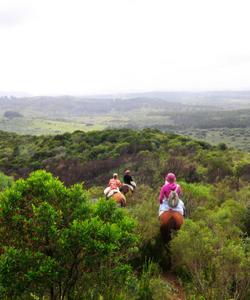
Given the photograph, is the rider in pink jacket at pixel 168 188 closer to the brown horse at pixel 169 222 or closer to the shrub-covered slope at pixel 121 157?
the brown horse at pixel 169 222

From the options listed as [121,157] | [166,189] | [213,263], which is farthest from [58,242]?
[121,157]

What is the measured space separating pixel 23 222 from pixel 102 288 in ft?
4.60

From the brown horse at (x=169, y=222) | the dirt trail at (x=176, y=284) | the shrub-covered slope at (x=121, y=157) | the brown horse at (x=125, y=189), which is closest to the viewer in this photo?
the dirt trail at (x=176, y=284)

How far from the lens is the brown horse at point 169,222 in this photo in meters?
9.59

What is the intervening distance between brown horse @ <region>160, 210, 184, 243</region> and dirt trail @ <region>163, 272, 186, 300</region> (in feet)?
2.96

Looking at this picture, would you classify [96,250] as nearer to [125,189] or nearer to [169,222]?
[169,222]

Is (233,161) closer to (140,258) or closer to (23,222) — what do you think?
(140,258)

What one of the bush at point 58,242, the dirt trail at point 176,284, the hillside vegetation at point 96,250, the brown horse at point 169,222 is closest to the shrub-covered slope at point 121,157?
the brown horse at point 169,222

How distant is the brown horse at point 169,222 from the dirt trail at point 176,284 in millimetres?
902

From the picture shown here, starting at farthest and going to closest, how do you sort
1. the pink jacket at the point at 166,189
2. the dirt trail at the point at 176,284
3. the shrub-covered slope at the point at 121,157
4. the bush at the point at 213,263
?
1. the shrub-covered slope at the point at 121,157
2. the pink jacket at the point at 166,189
3. the dirt trail at the point at 176,284
4. the bush at the point at 213,263

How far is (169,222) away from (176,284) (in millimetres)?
1564

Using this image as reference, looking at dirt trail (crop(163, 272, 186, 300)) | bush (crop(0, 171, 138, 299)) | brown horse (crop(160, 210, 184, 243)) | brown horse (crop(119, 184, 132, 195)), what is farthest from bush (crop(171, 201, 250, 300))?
brown horse (crop(119, 184, 132, 195))

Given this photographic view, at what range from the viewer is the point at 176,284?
840 cm

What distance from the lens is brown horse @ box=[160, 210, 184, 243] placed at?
959 centimetres
